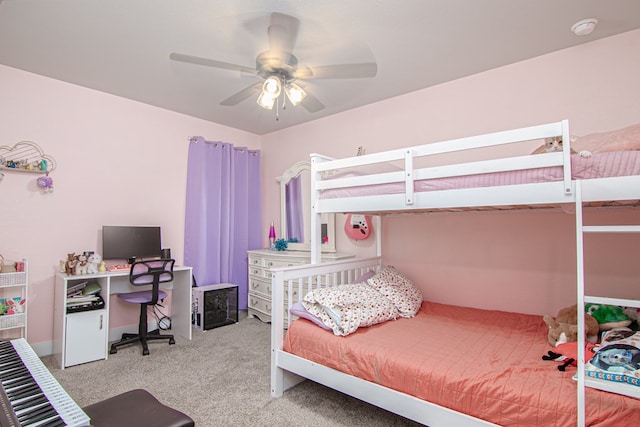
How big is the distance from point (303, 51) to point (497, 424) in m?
2.55

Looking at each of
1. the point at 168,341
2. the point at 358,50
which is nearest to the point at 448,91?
the point at 358,50

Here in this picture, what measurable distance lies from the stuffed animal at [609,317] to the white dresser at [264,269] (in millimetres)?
2118

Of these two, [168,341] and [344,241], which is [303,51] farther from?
[168,341]

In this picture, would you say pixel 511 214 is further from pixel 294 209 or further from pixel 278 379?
pixel 294 209

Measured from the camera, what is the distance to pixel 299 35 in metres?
2.31

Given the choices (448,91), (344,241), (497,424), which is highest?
(448,91)

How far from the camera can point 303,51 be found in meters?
2.51

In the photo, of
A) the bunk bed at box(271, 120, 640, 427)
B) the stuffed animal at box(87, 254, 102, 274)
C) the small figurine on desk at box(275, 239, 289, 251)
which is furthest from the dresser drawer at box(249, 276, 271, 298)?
the stuffed animal at box(87, 254, 102, 274)

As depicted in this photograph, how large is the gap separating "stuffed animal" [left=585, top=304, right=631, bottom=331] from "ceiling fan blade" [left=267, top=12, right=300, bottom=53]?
2562 millimetres

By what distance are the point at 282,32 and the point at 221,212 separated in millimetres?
2519

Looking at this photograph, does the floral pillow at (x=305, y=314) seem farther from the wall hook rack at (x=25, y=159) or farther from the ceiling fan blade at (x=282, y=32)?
the wall hook rack at (x=25, y=159)

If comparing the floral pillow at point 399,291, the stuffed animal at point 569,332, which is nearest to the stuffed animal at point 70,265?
the floral pillow at point 399,291

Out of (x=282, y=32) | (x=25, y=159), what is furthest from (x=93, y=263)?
A: (x=282, y=32)

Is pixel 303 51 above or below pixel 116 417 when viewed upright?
above
